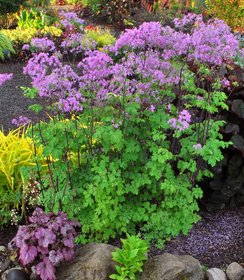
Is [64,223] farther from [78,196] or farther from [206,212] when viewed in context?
[206,212]

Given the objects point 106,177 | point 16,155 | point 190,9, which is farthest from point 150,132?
point 190,9

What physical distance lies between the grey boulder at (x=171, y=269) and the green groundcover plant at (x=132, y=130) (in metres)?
0.35

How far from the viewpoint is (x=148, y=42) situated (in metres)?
3.09

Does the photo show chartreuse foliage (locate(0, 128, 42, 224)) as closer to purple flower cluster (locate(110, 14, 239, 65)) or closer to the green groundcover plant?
the green groundcover plant

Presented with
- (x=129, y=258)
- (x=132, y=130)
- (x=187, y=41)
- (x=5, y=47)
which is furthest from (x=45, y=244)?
(x=5, y=47)

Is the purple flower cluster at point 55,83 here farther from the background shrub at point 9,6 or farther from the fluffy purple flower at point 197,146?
the background shrub at point 9,6

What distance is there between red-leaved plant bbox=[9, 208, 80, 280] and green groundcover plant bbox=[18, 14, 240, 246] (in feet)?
1.06

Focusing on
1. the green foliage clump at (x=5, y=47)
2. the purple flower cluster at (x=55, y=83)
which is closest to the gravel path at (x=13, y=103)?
the green foliage clump at (x=5, y=47)

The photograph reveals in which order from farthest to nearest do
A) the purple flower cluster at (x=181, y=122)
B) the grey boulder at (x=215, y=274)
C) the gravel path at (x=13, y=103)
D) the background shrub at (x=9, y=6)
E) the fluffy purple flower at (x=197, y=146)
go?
the background shrub at (x=9, y=6), the gravel path at (x=13, y=103), the grey boulder at (x=215, y=274), the fluffy purple flower at (x=197, y=146), the purple flower cluster at (x=181, y=122)

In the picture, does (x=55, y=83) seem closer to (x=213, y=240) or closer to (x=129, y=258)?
(x=129, y=258)

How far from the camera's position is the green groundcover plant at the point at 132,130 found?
302 centimetres

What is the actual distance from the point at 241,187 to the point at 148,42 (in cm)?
169

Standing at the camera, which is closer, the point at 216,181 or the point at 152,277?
the point at 152,277

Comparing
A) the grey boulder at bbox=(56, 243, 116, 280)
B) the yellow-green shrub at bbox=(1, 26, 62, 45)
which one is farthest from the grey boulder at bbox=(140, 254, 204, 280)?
the yellow-green shrub at bbox=(1, 26, 62, 45)
